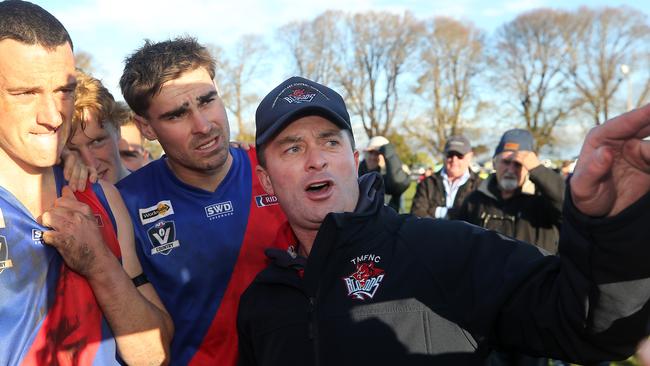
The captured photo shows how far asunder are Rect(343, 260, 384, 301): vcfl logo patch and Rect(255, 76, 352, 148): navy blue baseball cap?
612mm

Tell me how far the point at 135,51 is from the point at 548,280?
2585 millimetres

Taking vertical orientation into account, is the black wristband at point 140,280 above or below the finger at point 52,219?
below

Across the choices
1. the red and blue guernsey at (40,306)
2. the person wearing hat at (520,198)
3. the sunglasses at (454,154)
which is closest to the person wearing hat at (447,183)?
the sunglasses at (454,154)

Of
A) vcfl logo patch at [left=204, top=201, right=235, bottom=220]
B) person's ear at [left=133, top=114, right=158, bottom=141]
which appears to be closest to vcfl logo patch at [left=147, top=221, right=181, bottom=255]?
vcfl logo patch at [left=204, top=201, right=235, bottom=220]

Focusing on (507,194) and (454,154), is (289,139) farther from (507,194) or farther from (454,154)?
(454,154)

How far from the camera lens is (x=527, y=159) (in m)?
5.90

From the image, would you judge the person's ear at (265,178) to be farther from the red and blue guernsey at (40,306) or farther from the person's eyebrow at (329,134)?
the red and blue guernsey at (40,306)

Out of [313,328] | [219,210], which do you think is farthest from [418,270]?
[219,210]

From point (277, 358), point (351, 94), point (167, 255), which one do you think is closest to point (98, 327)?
point (167, 255)

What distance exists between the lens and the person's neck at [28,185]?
7.68 ft

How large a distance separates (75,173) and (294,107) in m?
1.04

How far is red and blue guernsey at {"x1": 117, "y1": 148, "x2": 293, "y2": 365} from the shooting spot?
9.50 feet

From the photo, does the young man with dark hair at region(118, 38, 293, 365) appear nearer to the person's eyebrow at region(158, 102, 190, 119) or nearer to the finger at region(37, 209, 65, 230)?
the person's eyebrow at region(158, 102, 190, 119)

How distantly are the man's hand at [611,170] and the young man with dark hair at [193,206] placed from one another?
1563mm
